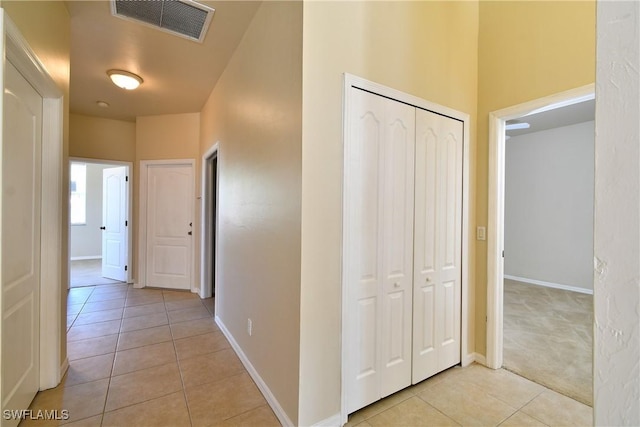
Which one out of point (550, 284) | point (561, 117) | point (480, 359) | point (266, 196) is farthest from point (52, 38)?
point (550, 284)

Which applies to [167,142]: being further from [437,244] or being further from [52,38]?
[437,244]

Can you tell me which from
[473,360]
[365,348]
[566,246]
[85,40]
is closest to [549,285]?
[566,246]

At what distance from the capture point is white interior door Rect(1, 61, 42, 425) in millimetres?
1485

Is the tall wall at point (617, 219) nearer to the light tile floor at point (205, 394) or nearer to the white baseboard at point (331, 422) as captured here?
the white baseboard at point (331, 422)

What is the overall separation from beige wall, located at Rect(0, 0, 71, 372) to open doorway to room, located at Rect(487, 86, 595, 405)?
10.4ft

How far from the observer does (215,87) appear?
3.44 metres

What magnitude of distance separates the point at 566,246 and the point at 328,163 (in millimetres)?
5259

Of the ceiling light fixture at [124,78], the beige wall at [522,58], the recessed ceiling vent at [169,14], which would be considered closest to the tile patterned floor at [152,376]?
the beige wall at [522,58]

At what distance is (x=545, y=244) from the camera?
16.5 feet

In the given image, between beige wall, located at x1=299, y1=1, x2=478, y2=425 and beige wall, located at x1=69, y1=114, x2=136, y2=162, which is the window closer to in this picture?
beige wall, located at x1=69, y1=114, x2=136, y2=162

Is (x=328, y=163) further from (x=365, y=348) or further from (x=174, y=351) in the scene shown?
(x=174, y=351)

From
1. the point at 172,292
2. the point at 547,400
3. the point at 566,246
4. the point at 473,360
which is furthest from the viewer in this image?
the point at 566,246

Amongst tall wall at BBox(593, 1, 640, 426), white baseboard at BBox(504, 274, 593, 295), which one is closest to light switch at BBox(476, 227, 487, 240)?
tall wall at BBox(593, 1, 640, 426)

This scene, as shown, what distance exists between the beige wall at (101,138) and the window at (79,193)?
128 inches
